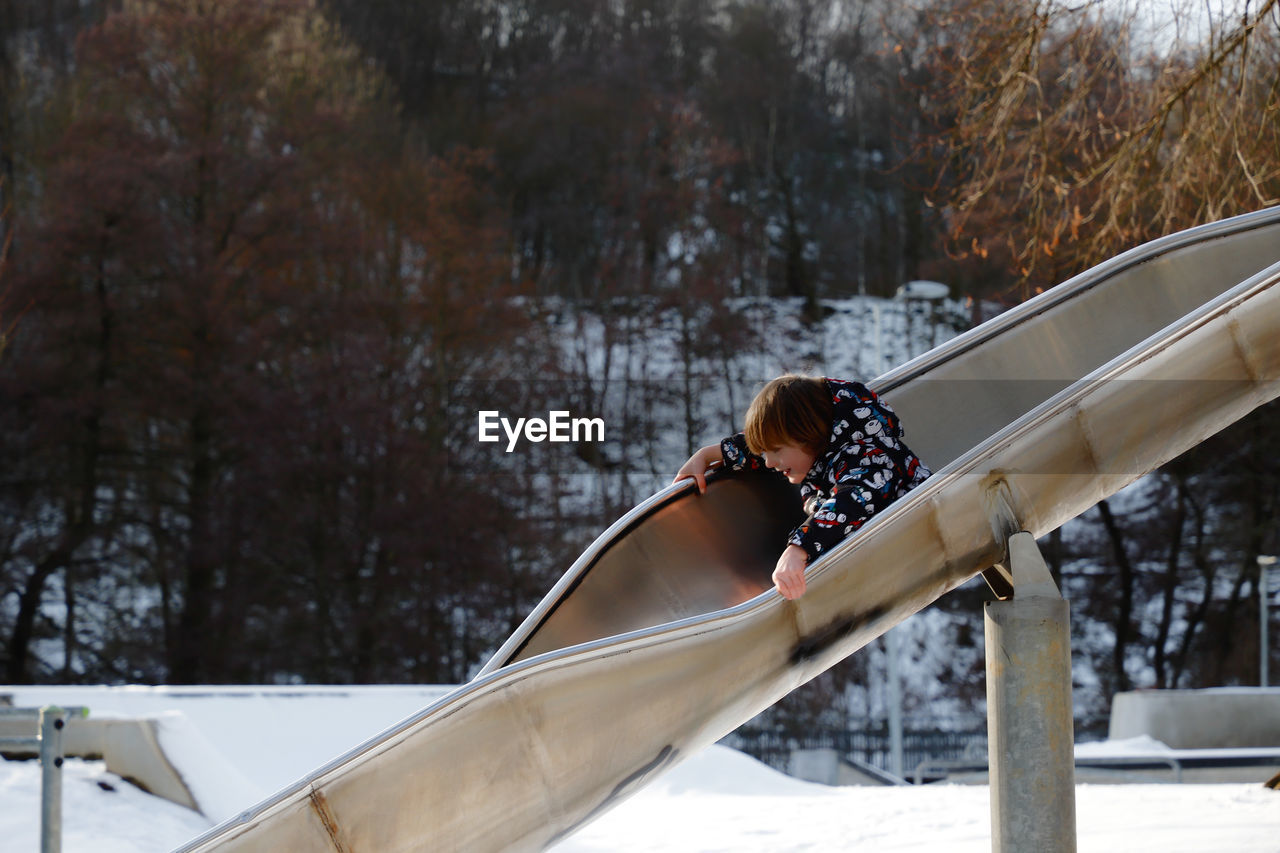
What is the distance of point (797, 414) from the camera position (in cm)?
395

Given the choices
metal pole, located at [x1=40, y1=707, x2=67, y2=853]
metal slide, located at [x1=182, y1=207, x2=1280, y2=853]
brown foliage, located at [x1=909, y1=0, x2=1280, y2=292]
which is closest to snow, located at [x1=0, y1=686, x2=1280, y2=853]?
metal pole, located at [x1=40, y1=707, x2=67, y2=853]

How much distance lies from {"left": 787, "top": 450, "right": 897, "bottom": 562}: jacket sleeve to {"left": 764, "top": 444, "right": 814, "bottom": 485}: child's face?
0.50 ft

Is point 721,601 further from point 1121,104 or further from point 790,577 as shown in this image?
point 1121,104

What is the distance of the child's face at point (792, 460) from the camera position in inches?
158

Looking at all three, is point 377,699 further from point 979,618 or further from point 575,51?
point 575,51

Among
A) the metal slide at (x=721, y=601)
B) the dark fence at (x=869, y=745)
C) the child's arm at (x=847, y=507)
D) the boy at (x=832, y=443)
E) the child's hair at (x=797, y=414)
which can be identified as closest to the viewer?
the metal slide at (x=721, y=601)

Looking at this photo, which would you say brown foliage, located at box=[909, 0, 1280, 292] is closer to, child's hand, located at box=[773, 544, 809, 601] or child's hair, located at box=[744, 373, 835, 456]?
child's hair, located at box=[744, 373, 835, 456]

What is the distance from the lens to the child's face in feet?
13.2

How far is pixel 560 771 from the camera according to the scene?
3162 millimetres

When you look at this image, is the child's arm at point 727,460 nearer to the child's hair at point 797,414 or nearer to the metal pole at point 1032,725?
the child's hair at point 797,414

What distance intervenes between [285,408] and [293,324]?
187 cm
